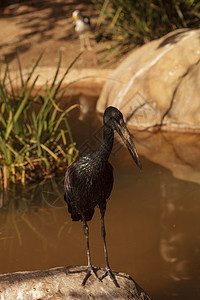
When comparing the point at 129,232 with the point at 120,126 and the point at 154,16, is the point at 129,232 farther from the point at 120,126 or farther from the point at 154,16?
the point at 154,16

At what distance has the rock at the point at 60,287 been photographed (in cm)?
317

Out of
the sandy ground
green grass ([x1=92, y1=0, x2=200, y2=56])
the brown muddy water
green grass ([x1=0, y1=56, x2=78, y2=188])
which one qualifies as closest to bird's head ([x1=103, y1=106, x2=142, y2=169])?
the brown muddy water

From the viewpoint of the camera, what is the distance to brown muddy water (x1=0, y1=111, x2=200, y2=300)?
4.34 m

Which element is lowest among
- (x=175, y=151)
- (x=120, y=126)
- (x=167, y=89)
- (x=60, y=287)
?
(x=175, y=151)

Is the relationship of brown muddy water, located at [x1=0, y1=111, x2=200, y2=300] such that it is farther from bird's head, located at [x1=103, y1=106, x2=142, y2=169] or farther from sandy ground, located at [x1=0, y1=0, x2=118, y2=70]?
sandy ground, located at [x1=0, y1=0, x2=118, y2=70]

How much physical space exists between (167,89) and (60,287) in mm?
4784

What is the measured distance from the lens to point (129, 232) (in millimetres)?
4863

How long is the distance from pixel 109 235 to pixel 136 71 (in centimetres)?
368

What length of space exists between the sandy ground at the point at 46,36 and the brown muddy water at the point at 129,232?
445cm

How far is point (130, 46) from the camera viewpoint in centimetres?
998

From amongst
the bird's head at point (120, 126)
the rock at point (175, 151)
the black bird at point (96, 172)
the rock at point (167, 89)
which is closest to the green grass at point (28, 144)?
the rock at point (175, 151)

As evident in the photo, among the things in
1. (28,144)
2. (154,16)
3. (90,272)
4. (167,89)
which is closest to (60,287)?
(90,272)

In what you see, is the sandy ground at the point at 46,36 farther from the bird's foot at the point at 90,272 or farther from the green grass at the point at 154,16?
the bird's foot at the point at 90,272

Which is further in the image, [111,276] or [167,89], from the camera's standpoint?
[167,89]
